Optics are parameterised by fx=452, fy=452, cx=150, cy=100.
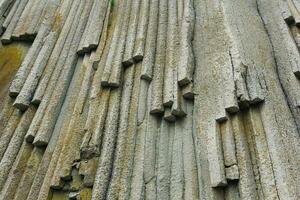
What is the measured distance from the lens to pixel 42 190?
413 centimetres

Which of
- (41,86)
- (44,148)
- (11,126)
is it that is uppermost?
(41,86)

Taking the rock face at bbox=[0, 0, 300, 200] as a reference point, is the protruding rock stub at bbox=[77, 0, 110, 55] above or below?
above

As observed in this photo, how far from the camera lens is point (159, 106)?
4227 millimetres

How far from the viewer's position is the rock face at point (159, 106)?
12.1 feet

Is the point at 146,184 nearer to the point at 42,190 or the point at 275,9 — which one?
the point at 42,190

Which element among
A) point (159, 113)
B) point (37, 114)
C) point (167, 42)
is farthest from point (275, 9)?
point (37, 114)

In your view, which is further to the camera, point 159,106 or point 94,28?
point 94,28

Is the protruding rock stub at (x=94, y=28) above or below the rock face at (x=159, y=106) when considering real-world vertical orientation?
above

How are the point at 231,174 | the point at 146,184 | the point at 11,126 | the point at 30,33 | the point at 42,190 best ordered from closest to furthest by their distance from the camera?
the point at 231,174 < the point at 146,184 < the point at 42,190 < the point at 11,126 < the point at 30,33

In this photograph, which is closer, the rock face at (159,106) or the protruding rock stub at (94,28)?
the rock face at (159,106)

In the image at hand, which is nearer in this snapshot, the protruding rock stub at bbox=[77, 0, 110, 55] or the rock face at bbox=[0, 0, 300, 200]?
the rock face at bbox=[0, 0, 300, 200]

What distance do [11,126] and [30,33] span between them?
1831 mm

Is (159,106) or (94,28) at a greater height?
(94,28)

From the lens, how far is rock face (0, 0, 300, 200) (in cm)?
368
